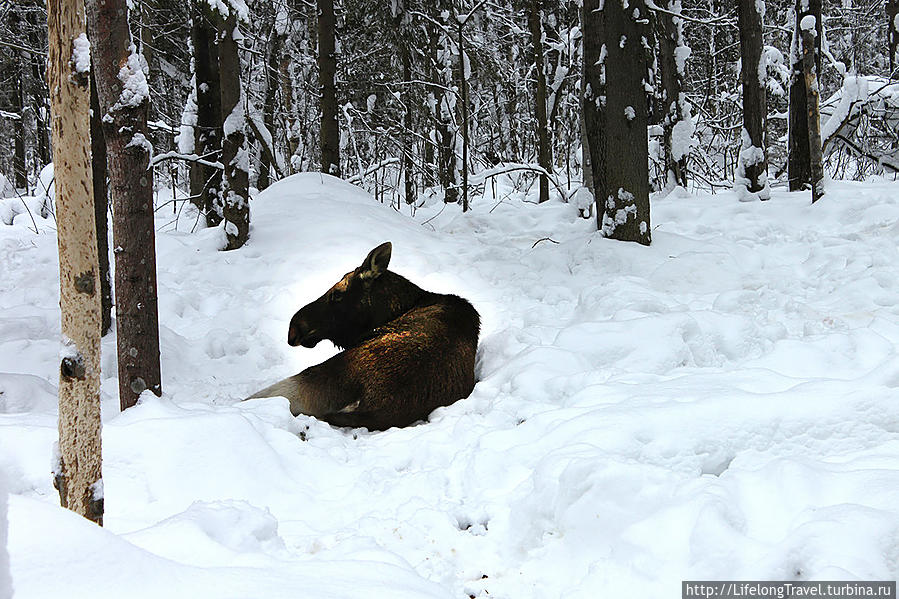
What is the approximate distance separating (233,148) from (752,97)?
761cm

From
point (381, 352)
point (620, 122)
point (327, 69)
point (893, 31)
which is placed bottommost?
point (381, 352)

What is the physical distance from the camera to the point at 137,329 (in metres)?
4.39

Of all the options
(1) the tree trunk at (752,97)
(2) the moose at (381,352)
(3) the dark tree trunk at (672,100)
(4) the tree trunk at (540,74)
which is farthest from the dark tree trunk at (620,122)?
(3) the dark tree trunk at (672,100)

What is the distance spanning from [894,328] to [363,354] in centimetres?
388

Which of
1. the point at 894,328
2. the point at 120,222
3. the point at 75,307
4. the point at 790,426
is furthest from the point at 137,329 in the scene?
the point at 894,328

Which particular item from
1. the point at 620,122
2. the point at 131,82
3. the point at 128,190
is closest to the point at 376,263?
the point at 128,190

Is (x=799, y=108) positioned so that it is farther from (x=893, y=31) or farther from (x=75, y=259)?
(x=75, y=259)

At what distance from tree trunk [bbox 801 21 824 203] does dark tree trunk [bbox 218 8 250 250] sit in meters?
7.41

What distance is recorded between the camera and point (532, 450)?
3525mm

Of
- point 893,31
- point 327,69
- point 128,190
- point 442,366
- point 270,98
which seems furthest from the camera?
point 270,98

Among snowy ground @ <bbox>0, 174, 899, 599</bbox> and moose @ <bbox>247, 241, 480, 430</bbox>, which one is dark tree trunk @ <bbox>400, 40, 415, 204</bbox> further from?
moose @ <bbox>247, 241, 480, 430</bbox>

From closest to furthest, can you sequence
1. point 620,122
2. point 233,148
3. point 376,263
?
point 376,263, point 620,122, point 233,148

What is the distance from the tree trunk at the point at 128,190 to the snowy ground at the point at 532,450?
45cm

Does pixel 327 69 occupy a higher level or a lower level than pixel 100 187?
higher
